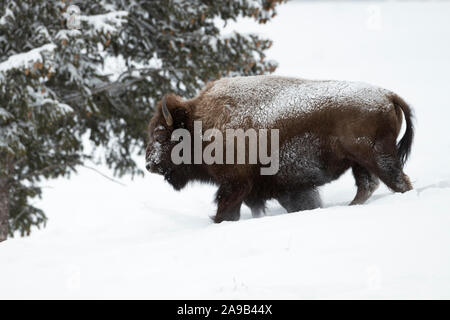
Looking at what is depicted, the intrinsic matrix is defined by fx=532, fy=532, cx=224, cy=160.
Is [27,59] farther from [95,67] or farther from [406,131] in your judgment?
[406,131]

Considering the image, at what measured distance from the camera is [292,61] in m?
30.4

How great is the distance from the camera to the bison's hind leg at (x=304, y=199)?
591 cm

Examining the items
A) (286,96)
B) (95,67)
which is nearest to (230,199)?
(286,96)

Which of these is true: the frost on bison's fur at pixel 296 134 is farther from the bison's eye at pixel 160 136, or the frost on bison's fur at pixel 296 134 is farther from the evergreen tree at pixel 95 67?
the evergreen tree at pixel 95 67

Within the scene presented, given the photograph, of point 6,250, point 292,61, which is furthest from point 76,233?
point 292,61

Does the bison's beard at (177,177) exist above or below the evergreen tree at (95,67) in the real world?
below

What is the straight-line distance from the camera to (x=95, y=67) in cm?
792

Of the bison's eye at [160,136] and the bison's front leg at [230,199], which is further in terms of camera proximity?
the bison's eye at [160,136]

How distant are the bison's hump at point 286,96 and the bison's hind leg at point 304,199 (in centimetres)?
88

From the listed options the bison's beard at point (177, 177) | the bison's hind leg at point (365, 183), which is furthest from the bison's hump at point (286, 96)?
the bison's beard at point (177, 177)

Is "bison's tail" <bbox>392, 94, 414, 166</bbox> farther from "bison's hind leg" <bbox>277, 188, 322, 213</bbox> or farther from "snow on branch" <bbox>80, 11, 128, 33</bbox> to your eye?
"snow on branch" <bbox>80, 11, 128, 33</bbox>

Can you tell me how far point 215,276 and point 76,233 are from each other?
2634mm

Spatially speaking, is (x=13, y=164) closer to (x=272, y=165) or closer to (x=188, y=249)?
(x=272, y=165)

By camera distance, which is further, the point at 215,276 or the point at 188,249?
the point at 188,249
